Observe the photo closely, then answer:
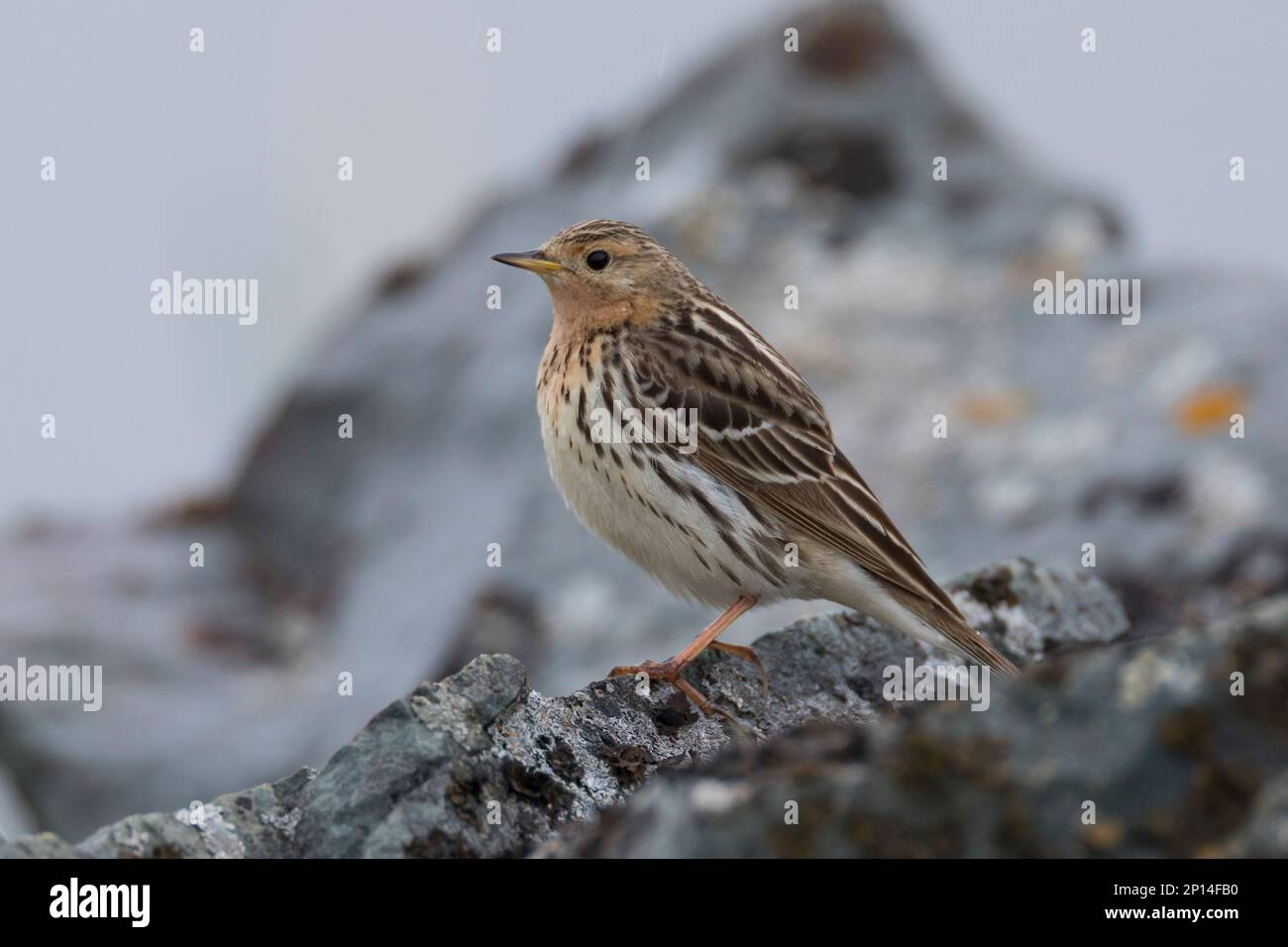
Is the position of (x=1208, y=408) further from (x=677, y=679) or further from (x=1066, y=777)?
(x=1066, y=777)

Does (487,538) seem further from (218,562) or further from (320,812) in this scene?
(320,812)

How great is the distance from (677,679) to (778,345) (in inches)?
203

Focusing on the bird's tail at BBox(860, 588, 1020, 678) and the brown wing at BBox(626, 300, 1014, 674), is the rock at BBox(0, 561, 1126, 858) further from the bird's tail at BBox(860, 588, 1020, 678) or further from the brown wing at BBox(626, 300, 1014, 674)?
the brown wing at BBox(626, 300, 1014, 674)

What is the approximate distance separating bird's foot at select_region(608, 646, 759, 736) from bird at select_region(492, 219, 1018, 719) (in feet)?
2.24

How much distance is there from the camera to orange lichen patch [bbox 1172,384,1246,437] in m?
9.16

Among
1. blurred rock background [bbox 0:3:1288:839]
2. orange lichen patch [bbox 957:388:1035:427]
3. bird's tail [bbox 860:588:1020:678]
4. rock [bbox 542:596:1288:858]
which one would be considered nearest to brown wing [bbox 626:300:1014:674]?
bird's tail [bbox 860:588:1020:678]

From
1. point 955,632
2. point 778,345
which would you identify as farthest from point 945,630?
point 778,345

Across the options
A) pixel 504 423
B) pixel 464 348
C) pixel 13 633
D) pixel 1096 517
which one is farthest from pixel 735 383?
pixel 13 633

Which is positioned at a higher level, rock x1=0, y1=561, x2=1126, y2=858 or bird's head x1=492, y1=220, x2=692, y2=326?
bird's head x1=492, y1=220, x2=692, y2=326

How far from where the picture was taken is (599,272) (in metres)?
7.90

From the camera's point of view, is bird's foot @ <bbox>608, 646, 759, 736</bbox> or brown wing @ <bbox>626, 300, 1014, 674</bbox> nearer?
bird's foot @ <bbox>608, 646, 759, 736</bbox>

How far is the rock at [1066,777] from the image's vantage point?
3.16m

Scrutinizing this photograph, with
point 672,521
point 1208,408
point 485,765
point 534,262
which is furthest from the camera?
point 1208,408

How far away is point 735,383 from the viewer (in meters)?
7.57
